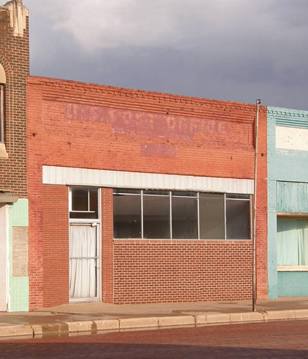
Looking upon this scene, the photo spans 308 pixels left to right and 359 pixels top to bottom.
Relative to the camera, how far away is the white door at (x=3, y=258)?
83.3 feet

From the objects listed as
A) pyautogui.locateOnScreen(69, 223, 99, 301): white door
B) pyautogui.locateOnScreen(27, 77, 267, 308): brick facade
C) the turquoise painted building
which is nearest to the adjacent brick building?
pyautogui.locateOnScreen(27, 77, 267, 308): brick facade

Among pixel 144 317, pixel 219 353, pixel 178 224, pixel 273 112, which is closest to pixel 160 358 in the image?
pixel 219 353

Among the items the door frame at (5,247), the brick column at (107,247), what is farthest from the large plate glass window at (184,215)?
the door frame at (5,247)

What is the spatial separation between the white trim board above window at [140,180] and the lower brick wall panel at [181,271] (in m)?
1.75

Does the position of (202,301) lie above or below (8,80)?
below

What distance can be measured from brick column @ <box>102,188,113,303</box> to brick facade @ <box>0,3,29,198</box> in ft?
9.55

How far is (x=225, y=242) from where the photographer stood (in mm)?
30688

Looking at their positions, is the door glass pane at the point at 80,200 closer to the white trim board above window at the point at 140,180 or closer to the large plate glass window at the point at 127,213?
the white trim board above window at the point at 140,180

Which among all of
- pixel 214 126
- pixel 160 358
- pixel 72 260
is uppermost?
pixel 214 126

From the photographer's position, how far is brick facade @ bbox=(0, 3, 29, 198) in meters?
25.7

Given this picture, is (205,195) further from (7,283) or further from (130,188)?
(7,283)

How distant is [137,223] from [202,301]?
3506 millimetres

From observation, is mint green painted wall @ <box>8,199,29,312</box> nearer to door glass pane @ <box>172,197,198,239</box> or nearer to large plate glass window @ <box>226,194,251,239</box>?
door glass pane @ <box>172,197,198,239</box>

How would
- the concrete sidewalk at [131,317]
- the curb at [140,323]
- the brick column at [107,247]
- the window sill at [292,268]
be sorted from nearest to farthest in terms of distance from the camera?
the curb at [140,323], the concrete sidewalk at [131,317], the brick column at [107,247], the window sill at [292,268]
